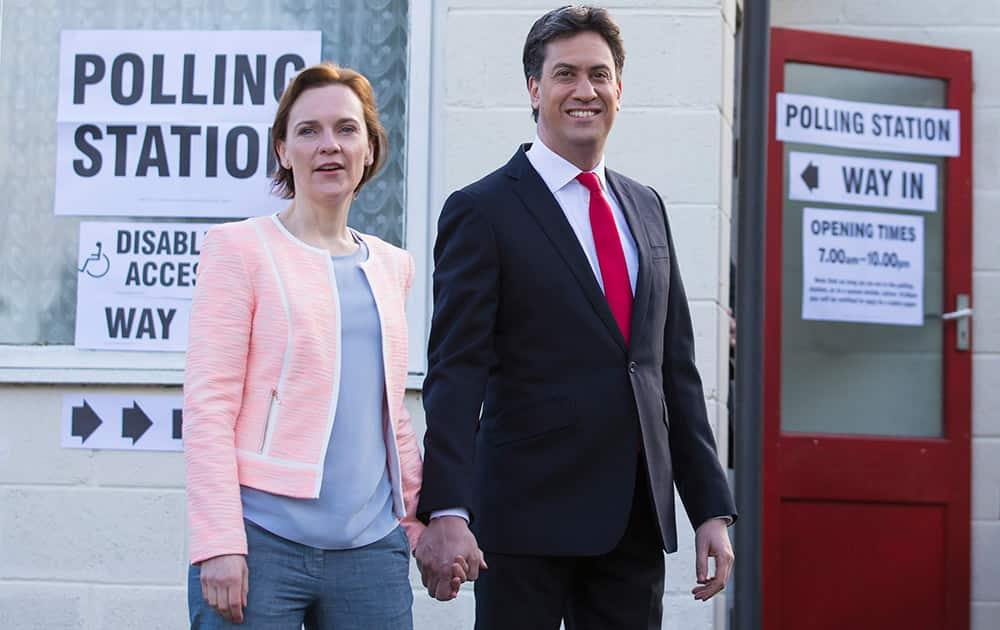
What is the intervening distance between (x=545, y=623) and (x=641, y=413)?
0.43 meters

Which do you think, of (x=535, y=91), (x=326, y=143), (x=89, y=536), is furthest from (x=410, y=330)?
(x=326, y=143)

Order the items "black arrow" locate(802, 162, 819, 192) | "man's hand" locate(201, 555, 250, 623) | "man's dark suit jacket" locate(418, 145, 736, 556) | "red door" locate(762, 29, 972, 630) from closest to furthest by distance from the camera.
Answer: "man's hand" locate(201, 555, 250, 623)
"man's dark suit jacket" locate(418, 145, 736, 556)
"red door" locate(762, 29, 972, 630)
"black arrow" locate(802, 162, 819, 192)

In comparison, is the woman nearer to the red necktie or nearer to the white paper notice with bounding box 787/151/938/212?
the red necktie

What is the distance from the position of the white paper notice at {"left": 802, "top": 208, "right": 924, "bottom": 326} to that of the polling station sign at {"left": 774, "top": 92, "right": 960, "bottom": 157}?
0.27 metres

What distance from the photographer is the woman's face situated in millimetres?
2701

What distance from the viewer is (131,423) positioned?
A: 4535mm

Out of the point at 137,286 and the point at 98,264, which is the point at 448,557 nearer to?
the point at 137,286

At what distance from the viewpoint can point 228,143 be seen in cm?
466

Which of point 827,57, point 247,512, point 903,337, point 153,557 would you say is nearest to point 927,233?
point 903,337

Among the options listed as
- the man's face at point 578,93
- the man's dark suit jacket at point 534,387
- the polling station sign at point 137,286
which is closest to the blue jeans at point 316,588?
the man's dark suit jacket at point 534,387

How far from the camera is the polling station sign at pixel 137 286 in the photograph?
4.61 m

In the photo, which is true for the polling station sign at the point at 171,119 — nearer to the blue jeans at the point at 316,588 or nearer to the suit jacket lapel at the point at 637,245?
the suit jacket lapel at the point at 637,245

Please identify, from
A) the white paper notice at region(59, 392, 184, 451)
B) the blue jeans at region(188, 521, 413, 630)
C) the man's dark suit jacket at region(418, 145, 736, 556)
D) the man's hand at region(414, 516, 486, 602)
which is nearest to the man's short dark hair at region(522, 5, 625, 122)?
the man's dark suit jacket at region(418, 145, 736, 556)

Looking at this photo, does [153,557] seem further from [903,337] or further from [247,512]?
[903,337]
